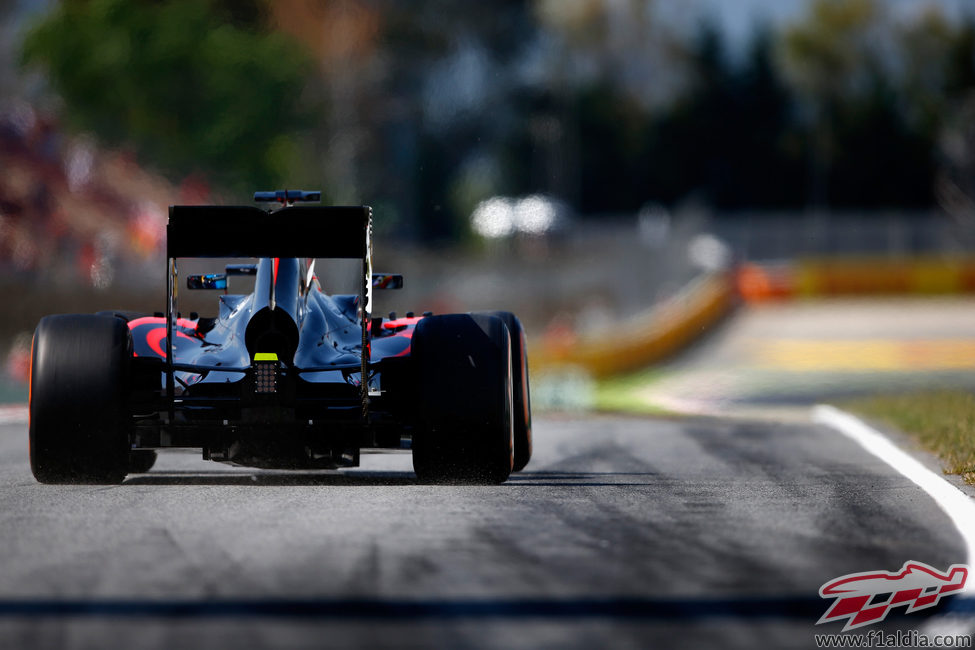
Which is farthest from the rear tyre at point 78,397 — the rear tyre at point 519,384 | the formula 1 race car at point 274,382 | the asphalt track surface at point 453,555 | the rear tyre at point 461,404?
the rear tyre at point 519,384

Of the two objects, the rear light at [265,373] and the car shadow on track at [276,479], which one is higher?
the rear light at [265,373]

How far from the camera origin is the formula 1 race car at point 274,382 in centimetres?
1052

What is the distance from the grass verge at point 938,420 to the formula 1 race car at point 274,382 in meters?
3.01

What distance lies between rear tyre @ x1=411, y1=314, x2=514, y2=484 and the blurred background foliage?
135 ft

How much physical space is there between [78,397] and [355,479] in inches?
76.0

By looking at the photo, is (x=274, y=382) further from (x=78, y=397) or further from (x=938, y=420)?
(x=938, y=420)

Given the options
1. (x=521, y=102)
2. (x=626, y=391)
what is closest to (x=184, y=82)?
(x=521, y=102)

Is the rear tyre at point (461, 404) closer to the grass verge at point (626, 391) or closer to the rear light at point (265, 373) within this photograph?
the rear light at point (265, 373)

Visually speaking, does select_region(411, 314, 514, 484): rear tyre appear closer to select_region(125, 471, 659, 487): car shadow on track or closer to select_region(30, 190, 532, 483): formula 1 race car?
select_region(30, 190, 532, 483): formula 1 race car

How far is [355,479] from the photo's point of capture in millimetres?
11703

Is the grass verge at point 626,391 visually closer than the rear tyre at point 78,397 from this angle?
No

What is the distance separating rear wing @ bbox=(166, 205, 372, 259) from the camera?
1067cm

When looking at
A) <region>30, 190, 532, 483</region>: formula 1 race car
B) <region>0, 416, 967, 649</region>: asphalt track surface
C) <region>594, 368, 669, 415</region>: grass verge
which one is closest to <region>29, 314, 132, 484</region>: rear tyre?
<region>30, 190, 532, 483</region>: formula 1 race car

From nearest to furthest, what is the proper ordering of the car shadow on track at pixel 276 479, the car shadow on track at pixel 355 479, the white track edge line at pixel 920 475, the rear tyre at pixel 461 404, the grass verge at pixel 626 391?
the white track edge line at pixel 920 475
the rear tyre at pixel 461 404
the car shadow on track at pixel 355 479
the car shadow on track at pixel 276 479
the grass verge at pixel 626 391
